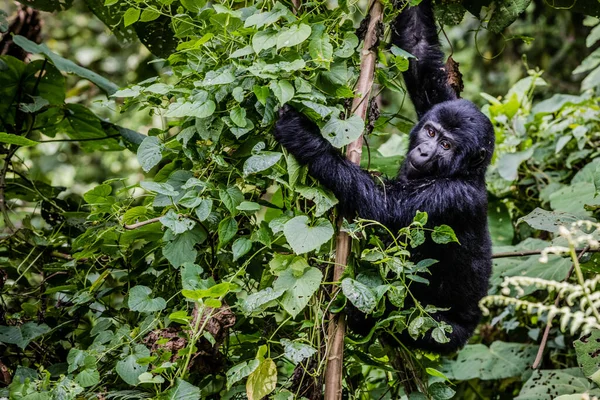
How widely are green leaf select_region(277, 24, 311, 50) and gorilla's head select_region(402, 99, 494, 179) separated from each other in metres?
1.11

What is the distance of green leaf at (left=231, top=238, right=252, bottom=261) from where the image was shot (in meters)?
1.85

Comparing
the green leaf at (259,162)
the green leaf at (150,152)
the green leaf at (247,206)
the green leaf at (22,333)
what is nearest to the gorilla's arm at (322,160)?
the green leaf at (259,162)

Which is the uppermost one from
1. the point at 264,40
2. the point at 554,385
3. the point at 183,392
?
the point at 264,40

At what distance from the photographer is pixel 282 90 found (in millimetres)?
1775

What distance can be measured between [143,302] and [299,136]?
716mm

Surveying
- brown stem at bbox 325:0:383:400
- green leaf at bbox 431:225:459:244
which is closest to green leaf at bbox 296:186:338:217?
brown stem at bbox 325:0:383:400

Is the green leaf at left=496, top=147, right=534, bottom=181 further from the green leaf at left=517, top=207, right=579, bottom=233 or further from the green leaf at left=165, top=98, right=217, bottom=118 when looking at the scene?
the green leaf at left=165, top=98, right=217, bottom=118

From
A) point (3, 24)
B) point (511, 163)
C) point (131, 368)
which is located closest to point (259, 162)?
point (131, 368)

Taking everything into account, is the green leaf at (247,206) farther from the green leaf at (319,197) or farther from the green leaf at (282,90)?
the green leaf at (282,90)

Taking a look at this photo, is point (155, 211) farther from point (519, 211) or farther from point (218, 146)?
point (519, 211)

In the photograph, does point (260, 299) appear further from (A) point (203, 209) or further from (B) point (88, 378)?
(B) point (88, 378)

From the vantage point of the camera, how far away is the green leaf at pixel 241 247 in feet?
6.07

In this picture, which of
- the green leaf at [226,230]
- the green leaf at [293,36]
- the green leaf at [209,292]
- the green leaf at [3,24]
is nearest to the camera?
the green leaf at [209,292]

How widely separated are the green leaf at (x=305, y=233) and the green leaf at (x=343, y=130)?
241 millimetres
